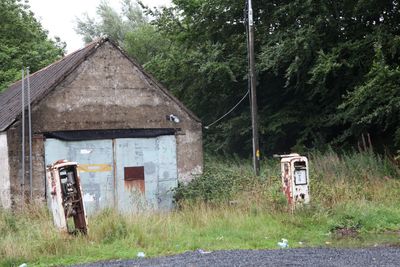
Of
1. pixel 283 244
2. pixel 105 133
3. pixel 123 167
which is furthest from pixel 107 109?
pixel 283 244

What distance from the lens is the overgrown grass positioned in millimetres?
8953

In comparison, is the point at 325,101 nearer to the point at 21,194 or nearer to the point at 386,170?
the point at 386,170

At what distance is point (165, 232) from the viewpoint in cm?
993

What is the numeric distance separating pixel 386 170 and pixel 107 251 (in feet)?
33.0

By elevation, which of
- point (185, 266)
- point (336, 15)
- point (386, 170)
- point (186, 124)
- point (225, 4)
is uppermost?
point (225, 4)

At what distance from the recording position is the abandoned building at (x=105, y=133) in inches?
614

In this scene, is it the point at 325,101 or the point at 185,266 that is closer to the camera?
the point at 185,266

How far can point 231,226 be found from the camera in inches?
420

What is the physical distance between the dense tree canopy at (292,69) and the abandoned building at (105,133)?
15.1 ft

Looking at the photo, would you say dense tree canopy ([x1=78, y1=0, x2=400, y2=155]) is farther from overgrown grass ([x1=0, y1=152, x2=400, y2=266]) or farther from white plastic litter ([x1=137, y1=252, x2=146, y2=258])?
white plastic litter ([x1=137, y1=252, x2=146, y2=258])

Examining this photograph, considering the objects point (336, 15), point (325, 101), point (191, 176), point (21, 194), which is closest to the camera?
point (21, 194)

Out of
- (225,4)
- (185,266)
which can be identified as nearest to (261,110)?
(225,4)

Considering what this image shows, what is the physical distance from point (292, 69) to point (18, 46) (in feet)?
63.4

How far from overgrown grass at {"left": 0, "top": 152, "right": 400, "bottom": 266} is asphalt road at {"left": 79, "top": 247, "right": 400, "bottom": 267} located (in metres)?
0.64
